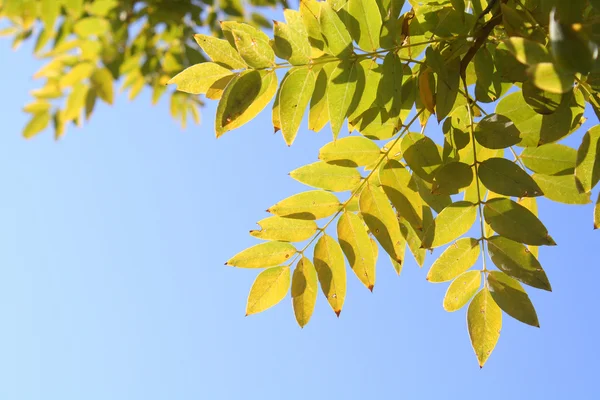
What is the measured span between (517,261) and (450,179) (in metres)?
0.22

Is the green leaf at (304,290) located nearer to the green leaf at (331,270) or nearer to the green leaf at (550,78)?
the green leaf at (331,270)

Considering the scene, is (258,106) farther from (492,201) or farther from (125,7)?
(125,7)

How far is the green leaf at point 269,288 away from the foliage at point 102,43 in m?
1.49

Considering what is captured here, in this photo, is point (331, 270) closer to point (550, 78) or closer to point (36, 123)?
point (550, 78)

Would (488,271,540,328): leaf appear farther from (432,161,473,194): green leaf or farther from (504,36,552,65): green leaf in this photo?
(504,36,552,65): green leaf

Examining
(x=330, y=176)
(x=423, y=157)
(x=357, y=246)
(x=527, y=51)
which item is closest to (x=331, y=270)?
(x=357, y=246)

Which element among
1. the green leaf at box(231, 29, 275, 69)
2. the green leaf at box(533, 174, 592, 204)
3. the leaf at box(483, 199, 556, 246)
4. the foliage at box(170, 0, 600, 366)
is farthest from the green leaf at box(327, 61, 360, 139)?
the green leaf at box(533, 174, 592, 204)

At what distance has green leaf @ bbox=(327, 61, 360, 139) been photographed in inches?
41.5

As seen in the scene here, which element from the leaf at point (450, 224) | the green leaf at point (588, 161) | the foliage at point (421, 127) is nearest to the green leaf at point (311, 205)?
the foliage at point (421, 127)

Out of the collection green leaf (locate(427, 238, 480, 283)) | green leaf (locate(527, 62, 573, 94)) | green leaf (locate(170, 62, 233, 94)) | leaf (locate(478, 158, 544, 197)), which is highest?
green leaf (locate(170, 62, 233, 94))

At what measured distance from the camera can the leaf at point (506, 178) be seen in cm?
105

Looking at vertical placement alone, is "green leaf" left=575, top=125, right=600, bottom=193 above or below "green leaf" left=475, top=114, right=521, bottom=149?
below

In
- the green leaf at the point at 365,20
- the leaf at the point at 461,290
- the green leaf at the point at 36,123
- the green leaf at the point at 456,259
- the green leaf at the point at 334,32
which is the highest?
the green leaf at the point at 36,123

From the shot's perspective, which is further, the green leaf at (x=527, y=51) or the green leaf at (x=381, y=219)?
the green leaf at (x=381, y=219)
